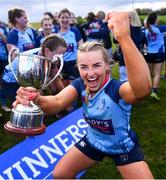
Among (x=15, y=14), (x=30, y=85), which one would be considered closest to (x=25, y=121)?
(x=30, y=85)

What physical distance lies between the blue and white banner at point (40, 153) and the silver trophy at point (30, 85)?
4.38ft

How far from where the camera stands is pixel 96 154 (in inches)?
129

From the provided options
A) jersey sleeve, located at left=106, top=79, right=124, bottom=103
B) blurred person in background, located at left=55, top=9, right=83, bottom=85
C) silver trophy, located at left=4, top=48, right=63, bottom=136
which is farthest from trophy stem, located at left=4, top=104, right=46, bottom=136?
blurred person in background, located at left=55, top=9, right=83, bottom=85

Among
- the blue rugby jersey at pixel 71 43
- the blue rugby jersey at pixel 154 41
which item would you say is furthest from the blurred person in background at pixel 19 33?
the blue rugby jersey at pixel 154 41

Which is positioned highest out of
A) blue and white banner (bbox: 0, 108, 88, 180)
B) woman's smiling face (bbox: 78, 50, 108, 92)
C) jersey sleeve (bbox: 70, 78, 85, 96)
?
woman's smiling face (bbox: 78, 50, 108, 92)

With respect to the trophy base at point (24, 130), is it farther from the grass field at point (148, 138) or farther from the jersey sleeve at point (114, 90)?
the grass field at point (148, 138)

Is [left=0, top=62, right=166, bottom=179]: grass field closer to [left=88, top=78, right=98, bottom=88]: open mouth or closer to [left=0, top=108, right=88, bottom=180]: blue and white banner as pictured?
[left=0, top=108, right=88, bottom=180]: blue and white banner

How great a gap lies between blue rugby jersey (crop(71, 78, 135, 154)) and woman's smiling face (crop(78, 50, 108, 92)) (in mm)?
161

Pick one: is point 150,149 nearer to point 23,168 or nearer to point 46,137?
point 46,137

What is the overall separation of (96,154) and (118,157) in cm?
22

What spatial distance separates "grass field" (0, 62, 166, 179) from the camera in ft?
15.0

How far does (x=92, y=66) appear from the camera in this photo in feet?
9.27

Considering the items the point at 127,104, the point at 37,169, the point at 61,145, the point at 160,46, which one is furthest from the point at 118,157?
the point at 160,46

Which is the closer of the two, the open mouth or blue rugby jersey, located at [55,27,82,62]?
the open mouth
